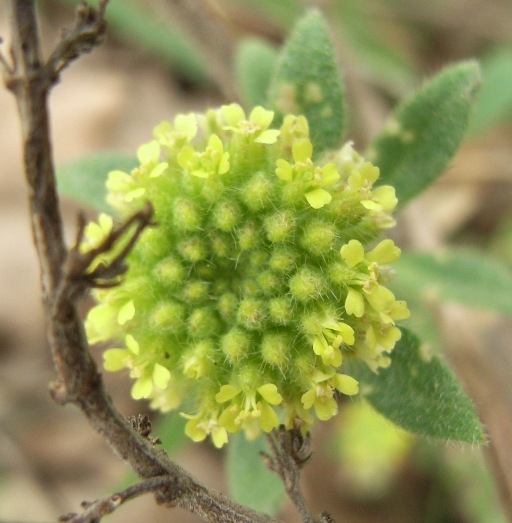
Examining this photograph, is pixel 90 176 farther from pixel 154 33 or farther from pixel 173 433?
pixel 154 33

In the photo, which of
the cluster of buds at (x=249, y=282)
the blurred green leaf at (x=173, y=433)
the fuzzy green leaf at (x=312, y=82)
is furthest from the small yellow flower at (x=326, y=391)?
the blurred green leaf at (x=173, y=433)

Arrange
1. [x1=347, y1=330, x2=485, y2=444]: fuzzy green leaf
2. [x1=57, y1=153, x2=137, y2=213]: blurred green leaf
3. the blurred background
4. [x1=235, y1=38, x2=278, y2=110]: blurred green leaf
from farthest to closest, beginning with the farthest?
the blurred background < [x1=235, y1=38, x2=278, y2=110]: blurred green leaf < [x1=57, y1=153, x2=137, y2=213]: blurred green leaf < [x1=347, y1=330, x2=485, y2=444]: fuzzy green leaf

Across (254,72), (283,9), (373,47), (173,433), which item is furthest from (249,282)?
(373,47)

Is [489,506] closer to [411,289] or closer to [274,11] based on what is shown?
[411,289]

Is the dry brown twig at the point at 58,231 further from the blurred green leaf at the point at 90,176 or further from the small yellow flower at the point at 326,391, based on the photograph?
the blurred green leaf at the point at 90,176

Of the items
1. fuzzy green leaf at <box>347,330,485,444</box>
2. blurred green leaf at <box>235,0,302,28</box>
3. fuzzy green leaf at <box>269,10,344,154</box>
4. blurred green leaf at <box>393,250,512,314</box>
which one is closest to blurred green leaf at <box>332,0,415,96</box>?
blurred green leaf at <box>235,0,302,28</box>

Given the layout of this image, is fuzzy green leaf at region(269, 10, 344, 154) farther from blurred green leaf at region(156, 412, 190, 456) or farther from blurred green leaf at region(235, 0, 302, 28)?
blurred green leaf at region(235, 0, 302, 28)
